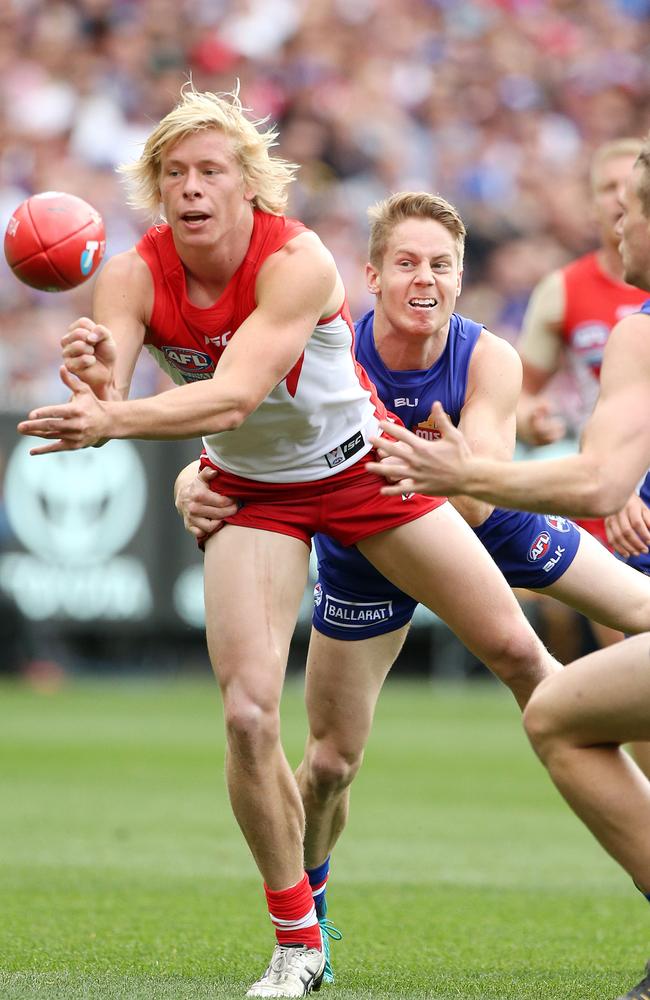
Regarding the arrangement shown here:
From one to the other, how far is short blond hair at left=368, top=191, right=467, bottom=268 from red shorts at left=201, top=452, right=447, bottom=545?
38.3 inches

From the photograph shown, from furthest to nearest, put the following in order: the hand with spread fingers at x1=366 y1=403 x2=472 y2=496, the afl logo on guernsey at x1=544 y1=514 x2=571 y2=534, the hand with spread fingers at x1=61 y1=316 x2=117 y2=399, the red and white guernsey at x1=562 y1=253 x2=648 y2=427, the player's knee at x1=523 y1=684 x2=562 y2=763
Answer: the red and white guernsey at x1=562 y1=253 x2=648 y2=427, the afl logo on guernsey at x1=544 y1=514 x2=571 y2=534, the hand with spread fingers at x1=61 y1=316 x2=117 y2=399, the player's knee at x1=523 y1=684 x2=562 y2=763, the hand with spread fingers at x1=366 y1=403 x2=472 y2=496

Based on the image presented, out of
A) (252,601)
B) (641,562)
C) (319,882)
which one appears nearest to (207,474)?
(252,601)

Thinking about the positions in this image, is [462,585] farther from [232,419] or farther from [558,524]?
[232,419]

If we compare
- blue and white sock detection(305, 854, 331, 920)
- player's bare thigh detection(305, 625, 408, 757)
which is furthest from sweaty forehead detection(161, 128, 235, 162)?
blue and white sock detection(305, 854, 331, 920)

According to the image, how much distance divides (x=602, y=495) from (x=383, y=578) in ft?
5.26

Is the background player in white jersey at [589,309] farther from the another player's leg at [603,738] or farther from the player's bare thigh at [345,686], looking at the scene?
the another player's leg at [603,738]

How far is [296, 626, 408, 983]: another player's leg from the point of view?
576 centimetres

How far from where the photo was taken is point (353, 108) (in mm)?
17391

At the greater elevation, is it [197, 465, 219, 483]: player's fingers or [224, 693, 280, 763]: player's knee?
[197, 465, 219, 483]: player's fingers

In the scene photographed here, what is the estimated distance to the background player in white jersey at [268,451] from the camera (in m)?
5.04

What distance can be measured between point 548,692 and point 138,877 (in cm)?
339

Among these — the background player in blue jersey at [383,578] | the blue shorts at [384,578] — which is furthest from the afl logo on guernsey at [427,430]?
the blue shorts at [384,578]

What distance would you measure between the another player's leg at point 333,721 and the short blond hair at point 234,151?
161cm

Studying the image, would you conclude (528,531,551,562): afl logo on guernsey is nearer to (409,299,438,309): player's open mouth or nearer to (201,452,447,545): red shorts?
(201,452,447,545): red shorts
